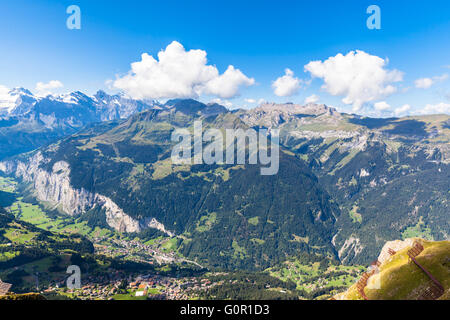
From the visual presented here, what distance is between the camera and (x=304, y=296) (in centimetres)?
14962

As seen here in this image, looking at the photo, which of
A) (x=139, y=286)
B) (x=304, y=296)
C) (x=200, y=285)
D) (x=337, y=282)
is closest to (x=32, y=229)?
(x=139, y=286)

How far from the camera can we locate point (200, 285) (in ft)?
497

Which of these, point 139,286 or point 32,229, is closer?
point 139,286

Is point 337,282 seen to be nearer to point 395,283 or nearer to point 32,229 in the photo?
point 395,283
